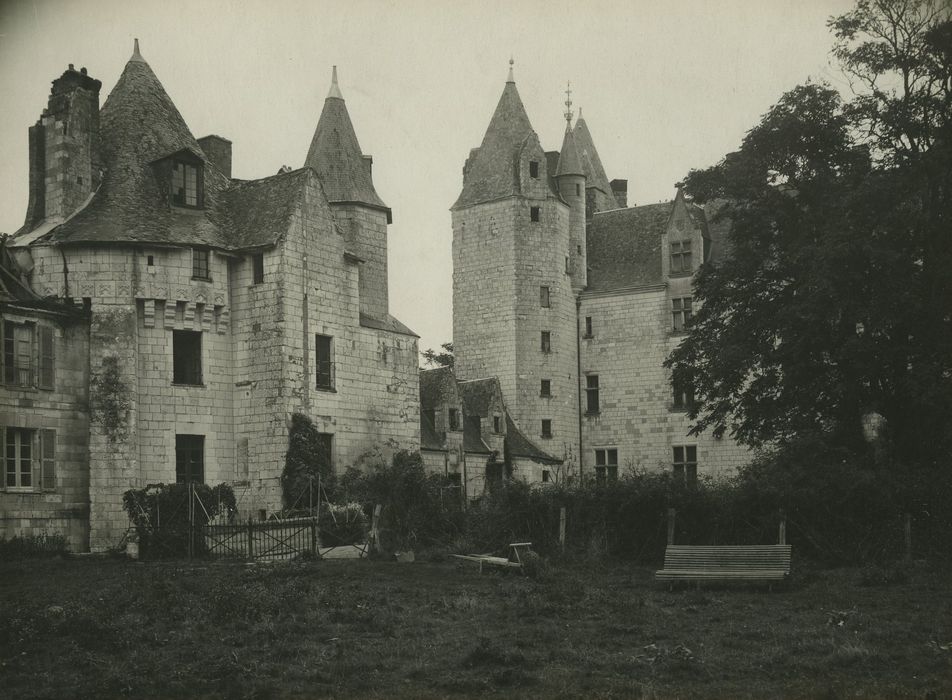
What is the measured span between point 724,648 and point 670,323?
37.8 metres

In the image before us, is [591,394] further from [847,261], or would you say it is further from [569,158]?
[847,261]

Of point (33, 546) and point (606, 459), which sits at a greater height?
point (606, 459)

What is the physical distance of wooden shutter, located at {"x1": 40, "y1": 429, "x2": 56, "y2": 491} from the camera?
31.6 metres

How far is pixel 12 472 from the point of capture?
31000mm

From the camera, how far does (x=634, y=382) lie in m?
53.5

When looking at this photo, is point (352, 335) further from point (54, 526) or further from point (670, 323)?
point (670, 323)

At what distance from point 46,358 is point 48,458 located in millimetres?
2604

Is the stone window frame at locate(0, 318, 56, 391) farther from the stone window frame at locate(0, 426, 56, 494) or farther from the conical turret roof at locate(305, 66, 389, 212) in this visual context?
the conical turret roof at locate(305, 66, 389, 212)

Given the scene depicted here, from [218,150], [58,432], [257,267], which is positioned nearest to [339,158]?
[218,150]

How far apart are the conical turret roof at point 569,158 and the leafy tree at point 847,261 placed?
19.2 metres

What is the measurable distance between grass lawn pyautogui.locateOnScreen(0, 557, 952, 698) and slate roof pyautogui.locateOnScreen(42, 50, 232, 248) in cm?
1306

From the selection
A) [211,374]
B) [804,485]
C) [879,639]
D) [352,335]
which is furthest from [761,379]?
[879,639]

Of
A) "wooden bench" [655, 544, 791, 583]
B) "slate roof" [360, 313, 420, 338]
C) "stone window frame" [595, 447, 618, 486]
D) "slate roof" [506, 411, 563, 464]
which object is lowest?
"wooden bench" [655, 544, 791, 583]

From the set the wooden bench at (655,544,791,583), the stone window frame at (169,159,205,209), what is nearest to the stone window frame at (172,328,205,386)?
the stone window frame at (169,159,205,209)
